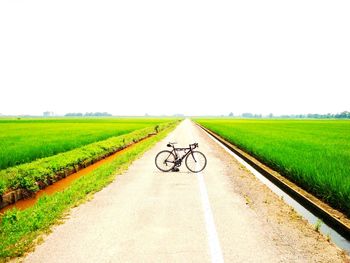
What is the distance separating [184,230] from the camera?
6152 mm

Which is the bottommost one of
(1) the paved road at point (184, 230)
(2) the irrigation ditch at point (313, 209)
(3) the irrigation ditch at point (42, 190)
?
(3) the irrigation ditch at point (42, 190)

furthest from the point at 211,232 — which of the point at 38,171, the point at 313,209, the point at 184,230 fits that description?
the point at 38,171

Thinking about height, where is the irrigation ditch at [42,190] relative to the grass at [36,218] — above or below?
below

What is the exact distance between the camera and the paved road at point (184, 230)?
5027 millimetres

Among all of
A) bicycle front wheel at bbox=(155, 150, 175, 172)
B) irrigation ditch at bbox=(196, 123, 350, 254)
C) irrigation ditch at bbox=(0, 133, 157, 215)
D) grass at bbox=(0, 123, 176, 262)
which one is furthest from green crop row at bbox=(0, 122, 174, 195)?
irrigation ditch at bbox=(196, 123, 350, 254)

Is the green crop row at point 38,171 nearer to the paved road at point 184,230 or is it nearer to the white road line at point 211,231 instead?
the paved road at point 184,230

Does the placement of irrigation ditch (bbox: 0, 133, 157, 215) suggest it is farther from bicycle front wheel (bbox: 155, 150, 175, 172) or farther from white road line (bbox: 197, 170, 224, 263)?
white road line (bbox: 197, 170, 224, 263)

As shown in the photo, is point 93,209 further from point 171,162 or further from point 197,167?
point 197,167

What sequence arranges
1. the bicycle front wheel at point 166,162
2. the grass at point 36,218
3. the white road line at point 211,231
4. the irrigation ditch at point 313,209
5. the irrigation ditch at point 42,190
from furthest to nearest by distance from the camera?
the bicycle front wheel at point 166,162
the irrigation ditch at point 42,190
the irrigation ditch at point 313,209
the grass at point 36,218
the white road line at point 211,231

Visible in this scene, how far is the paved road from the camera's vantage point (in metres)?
5.03

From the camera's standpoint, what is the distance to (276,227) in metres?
6.47

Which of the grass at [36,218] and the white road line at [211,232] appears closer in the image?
the white road line at [211,232]

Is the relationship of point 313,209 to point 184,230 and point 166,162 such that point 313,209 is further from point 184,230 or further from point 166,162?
point 166,162

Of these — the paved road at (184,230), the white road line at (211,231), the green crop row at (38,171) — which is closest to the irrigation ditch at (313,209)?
the paved road at (184,230)
